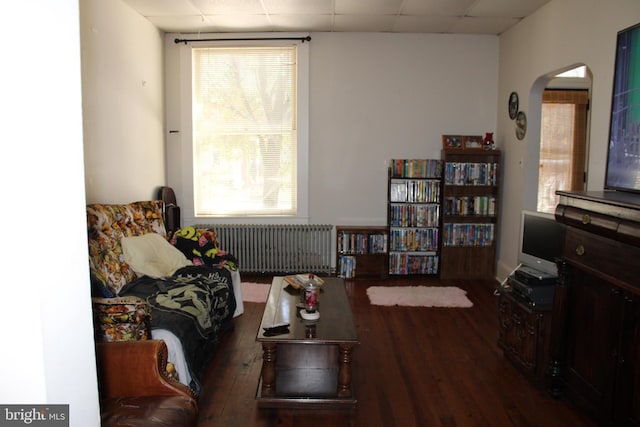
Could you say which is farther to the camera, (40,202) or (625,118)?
(625,118)

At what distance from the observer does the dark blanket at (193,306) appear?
8.89ft

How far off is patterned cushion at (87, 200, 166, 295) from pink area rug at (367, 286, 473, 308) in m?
2.29

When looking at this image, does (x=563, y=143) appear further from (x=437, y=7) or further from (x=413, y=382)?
(x=413, y=382)

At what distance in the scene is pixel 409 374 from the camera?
10.1 feet

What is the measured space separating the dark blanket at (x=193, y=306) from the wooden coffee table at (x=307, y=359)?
419mm

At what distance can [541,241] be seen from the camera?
3.05 metres

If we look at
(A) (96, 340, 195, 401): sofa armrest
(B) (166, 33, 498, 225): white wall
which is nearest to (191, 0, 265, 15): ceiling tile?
(B) (166, 33, 498, 225): white wall

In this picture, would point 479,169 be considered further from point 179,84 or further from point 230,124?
point 179,84

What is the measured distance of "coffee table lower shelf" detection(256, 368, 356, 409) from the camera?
2.61 meters

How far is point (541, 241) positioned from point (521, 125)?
2.20m

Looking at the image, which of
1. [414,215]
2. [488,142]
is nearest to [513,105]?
[488,142]

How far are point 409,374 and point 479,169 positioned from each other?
306 cm

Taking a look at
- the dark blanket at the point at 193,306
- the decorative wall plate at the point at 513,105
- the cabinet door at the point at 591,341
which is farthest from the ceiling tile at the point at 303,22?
the cabinet door at the point at 591,341

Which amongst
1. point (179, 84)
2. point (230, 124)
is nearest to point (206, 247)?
point (230, 124)
